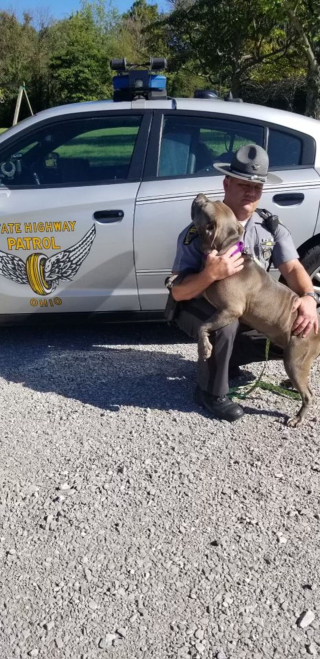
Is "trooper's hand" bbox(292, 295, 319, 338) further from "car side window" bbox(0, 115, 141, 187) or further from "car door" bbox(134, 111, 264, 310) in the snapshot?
"car side window" bbox(0, 115, 141, 187)

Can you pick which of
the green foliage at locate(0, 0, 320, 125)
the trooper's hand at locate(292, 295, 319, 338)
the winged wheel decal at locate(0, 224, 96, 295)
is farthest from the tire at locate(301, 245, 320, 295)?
the green foliage at locate(0, 0, 320, 125)

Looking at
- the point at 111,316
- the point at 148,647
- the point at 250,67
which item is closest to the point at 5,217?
the point at 111,316

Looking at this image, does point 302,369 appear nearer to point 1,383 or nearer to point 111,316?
point 111,316

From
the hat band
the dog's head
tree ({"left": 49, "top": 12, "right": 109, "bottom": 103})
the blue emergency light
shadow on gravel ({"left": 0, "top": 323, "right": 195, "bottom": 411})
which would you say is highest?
the blue emergency light

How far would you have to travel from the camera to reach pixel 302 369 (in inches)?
135

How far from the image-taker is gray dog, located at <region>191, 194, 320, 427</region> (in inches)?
131

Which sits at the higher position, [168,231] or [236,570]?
[168,231]

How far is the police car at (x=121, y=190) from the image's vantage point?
4.27 meters

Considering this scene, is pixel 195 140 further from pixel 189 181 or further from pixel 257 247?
pixel 257 247

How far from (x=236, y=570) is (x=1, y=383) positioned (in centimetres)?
225

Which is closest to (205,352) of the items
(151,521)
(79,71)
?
(151,521)

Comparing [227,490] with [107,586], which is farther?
[227,490]

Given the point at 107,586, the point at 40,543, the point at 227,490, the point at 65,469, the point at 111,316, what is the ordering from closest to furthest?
the point at 107,586
the point at 40,543
the point at 227,490
the point at 65,469
the point at 111,316

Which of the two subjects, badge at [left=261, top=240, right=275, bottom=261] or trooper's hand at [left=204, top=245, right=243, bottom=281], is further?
badge at [left=261, top=240, right=275, bottom=261]
